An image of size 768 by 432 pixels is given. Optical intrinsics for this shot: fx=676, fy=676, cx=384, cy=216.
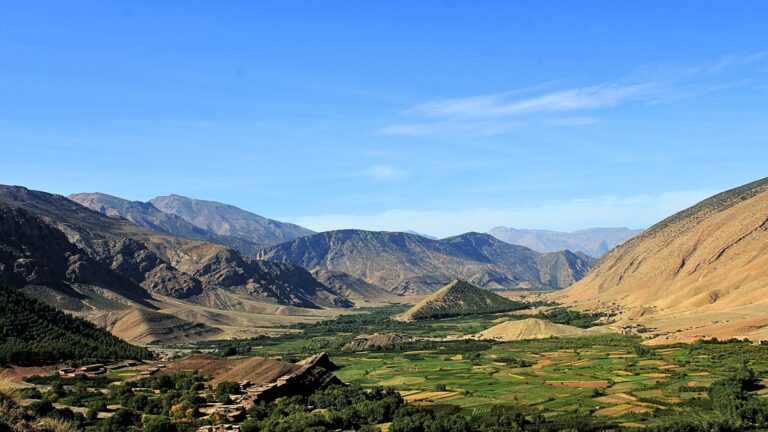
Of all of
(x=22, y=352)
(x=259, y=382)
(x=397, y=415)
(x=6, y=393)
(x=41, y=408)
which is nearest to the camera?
(x=6, y=393)

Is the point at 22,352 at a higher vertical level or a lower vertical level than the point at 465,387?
higher

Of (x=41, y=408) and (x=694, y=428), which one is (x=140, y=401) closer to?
(x=41, y=408)

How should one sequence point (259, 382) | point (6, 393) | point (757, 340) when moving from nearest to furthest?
point (6, 393) → point (259, 382) → point (757, 340)

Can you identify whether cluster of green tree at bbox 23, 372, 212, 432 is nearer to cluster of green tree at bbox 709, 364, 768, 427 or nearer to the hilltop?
cluster of green tree at bbox 709, 364, 768, 427

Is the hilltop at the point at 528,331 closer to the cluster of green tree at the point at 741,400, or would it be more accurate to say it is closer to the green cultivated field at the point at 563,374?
the green cultivated field at the point at 563,374

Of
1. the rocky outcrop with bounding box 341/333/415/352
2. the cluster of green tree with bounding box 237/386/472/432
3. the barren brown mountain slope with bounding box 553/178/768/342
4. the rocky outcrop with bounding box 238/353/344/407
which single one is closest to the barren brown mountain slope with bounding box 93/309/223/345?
the rocky outcrop with bounding box 341/333/415/352

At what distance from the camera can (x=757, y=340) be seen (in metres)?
109

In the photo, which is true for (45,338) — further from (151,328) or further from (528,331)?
(528,331)

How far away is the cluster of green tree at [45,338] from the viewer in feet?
275

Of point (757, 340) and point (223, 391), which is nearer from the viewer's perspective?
point (223, 391)

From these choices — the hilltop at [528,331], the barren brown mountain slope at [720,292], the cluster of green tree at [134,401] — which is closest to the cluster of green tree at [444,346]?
the hilltop at [528,331]

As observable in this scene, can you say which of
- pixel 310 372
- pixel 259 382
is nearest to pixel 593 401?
pixel 310 372

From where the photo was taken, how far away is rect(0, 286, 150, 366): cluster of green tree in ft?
275

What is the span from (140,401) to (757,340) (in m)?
95.3
